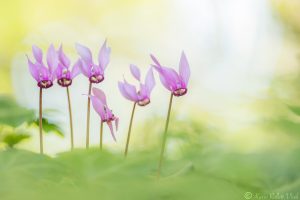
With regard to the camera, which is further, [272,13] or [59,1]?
[59,1]

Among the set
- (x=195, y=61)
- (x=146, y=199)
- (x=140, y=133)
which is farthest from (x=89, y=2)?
(x=146, y=199)

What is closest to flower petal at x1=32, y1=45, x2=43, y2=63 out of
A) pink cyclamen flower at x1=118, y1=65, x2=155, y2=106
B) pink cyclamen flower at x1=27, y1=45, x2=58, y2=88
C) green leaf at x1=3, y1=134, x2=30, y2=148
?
pink cyclamen flower at x1=27, y1=45, x2=58, y2=88

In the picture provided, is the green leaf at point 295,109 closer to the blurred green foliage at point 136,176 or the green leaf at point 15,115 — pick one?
the blurred green foliage at point 136,176

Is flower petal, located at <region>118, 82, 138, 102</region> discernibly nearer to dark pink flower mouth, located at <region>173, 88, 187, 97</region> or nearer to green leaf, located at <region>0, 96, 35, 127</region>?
dark pink flower mouth, located at <region>173, 88, 187, 97</region>

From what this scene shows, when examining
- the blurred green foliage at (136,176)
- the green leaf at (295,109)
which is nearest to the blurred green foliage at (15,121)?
the blurred green foliage at (136,176)

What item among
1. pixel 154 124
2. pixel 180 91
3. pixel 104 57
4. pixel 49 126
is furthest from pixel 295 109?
pixel 154 124

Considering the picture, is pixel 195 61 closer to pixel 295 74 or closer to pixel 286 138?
pixel 295 74

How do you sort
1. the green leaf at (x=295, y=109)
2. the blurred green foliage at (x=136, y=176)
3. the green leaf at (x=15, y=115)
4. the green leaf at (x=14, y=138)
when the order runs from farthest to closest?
the green leaf at (x=14, y=138), the green leaf at (x=15, y=115), the green leaf at (x=295, y=109), the blurred green foliage at (x=136, y=176)
